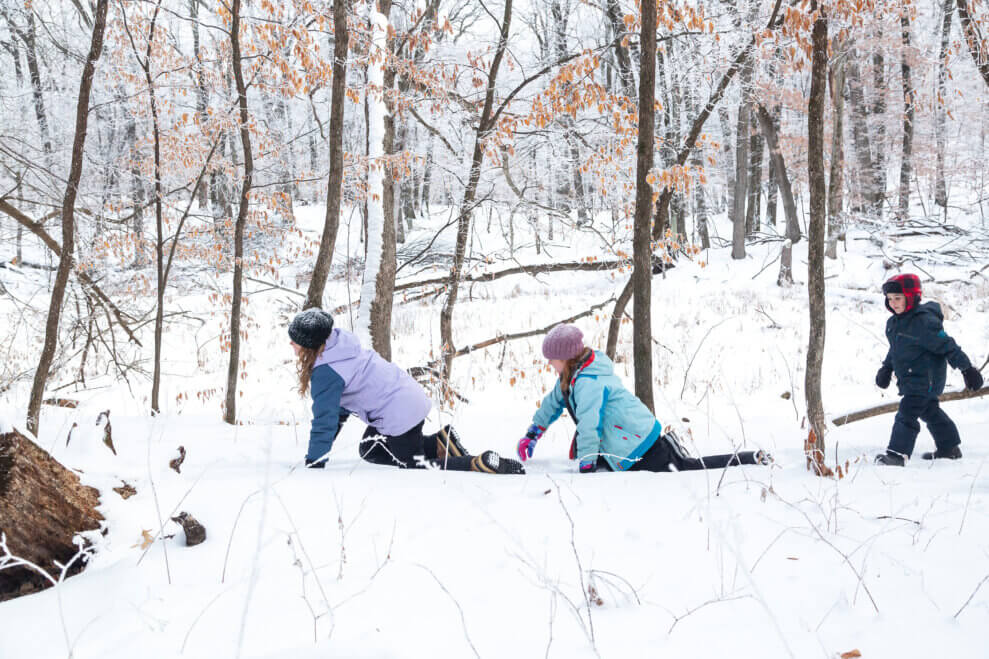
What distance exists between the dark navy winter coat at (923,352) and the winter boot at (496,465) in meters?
2.90

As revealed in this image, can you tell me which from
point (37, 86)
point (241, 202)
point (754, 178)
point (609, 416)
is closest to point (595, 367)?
Answer: point (609, 416)

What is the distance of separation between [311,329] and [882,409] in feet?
14.4

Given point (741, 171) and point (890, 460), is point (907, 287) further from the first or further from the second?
point (741, 171)

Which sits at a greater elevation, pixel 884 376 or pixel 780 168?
pixel 780 168

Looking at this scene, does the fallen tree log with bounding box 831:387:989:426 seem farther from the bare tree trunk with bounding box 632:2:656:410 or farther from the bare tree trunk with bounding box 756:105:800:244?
the bare tree trunk with bounding box 756:105:800:244

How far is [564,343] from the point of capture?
3398 millimetres

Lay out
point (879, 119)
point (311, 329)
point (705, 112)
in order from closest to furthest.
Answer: point (311, 329) → point (705, 112) → point (879, 119)

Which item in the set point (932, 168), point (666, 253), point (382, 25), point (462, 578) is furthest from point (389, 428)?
point (932, 168)

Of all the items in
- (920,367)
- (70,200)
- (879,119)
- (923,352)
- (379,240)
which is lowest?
(920,367)

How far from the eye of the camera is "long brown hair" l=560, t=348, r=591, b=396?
3.44 meters

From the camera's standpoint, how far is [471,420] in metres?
5.39

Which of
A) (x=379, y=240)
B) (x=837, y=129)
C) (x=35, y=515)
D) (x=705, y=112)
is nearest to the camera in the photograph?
(x=35, y=515)

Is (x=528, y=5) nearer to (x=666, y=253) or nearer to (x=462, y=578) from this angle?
(x=666, y=253)

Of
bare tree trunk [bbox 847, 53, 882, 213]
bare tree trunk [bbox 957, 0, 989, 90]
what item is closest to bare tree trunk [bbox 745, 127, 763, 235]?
bare tree trunk [bbox 847, 53, 882, 213]
